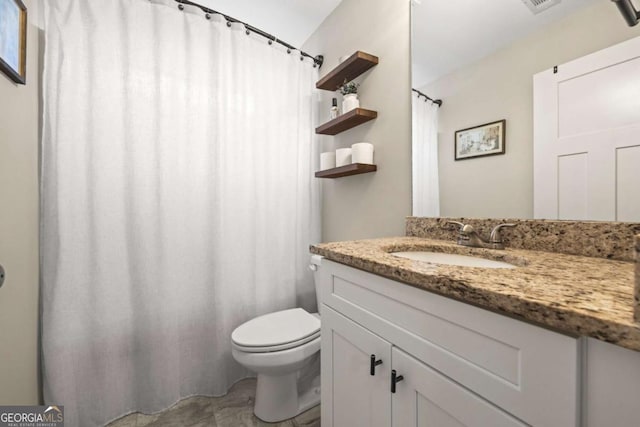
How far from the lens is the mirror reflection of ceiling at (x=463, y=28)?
879 millimetres

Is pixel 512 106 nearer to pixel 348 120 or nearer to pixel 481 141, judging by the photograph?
pixel 481 141

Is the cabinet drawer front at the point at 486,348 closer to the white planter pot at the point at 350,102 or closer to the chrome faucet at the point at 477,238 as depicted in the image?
the chrome faucet at the point at 477,238

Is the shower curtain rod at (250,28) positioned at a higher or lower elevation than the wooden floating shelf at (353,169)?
higher

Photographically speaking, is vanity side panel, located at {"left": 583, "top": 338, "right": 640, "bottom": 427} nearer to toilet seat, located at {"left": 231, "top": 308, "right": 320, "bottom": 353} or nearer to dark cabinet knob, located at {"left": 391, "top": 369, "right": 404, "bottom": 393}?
dark cabinet knob, located at {"left": 391, "top": 369, "right": 404, "bottom": 393}

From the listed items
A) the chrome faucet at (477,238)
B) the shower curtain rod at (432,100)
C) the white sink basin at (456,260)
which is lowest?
the white sink basin at (456,260)

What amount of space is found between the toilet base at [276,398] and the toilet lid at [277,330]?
22 cm

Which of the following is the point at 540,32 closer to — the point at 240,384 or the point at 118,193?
the point at 118,193

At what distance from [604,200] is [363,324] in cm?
76

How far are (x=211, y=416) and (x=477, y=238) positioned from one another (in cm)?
151

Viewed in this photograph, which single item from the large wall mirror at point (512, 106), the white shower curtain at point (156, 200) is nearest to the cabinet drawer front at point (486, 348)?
the large wall mirror at point (512, 106)

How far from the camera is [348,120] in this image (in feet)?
4.88

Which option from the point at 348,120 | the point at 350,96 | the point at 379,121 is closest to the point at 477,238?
the point at 379,121

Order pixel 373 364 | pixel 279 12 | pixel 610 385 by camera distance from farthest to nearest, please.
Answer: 1. pixel 279 12
2. pixel 373 364
3. pixel 610 385

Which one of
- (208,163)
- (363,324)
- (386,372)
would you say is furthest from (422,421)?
(208,163)
